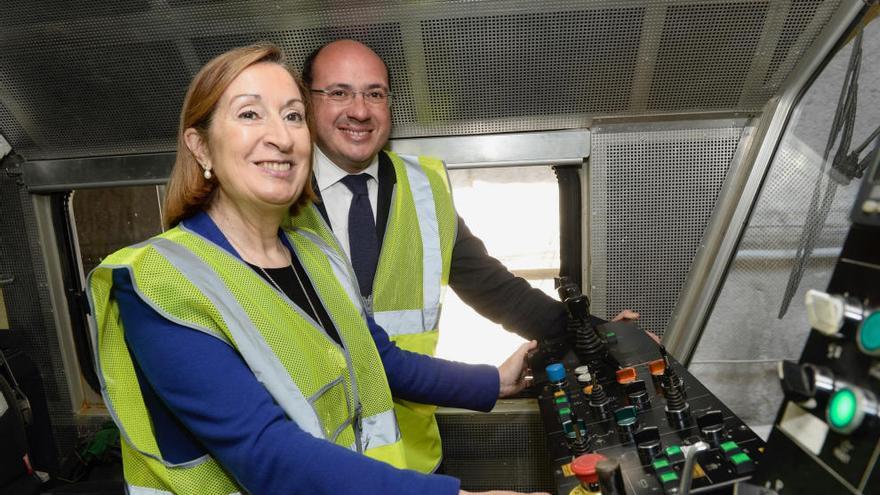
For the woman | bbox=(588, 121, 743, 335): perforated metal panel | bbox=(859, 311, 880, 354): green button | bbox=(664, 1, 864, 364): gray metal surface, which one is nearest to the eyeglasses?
the woman

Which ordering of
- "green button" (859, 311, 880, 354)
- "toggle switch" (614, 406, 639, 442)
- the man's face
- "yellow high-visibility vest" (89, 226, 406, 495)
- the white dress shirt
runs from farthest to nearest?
the white dress shirt, the man's face, "toggle switch" (614, 406, 639, 442), "yellow high-visibility vest" (89, 226, 406, 495), "green button" (859, 311, 880, 354)

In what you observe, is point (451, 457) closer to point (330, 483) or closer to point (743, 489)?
point (330, 483)

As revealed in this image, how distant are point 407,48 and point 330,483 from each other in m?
1.44

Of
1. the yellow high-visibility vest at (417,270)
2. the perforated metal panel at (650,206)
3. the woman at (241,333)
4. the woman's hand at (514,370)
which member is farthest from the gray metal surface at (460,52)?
the woman's hand at (514,370)

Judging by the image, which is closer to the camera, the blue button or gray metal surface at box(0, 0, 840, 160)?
the blue button

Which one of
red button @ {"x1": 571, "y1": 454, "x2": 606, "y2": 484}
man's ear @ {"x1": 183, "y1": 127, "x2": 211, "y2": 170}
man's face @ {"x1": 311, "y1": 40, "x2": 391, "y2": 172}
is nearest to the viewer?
red button @ {"x1": 571, "y1": 454, "x2": 606, "y2": 484}

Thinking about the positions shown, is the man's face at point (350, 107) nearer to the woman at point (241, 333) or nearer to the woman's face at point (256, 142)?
the woman at point (241, 333)

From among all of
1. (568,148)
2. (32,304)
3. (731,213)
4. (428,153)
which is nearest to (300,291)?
(428,153)

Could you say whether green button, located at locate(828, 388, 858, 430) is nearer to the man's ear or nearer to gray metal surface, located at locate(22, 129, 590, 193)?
the man's ear

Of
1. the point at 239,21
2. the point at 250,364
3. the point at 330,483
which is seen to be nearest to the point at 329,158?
the point at 239,21

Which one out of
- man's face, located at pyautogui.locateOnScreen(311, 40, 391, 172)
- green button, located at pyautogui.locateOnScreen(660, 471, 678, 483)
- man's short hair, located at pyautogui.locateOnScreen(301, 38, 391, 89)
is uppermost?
man's short hair, located at pyautogui.locateOnScreen(301, 38, 391, 89)

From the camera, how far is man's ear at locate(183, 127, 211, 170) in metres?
1.31

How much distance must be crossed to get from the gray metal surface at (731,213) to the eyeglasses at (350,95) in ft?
4.32

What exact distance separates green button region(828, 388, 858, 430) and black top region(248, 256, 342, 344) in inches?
39.4
